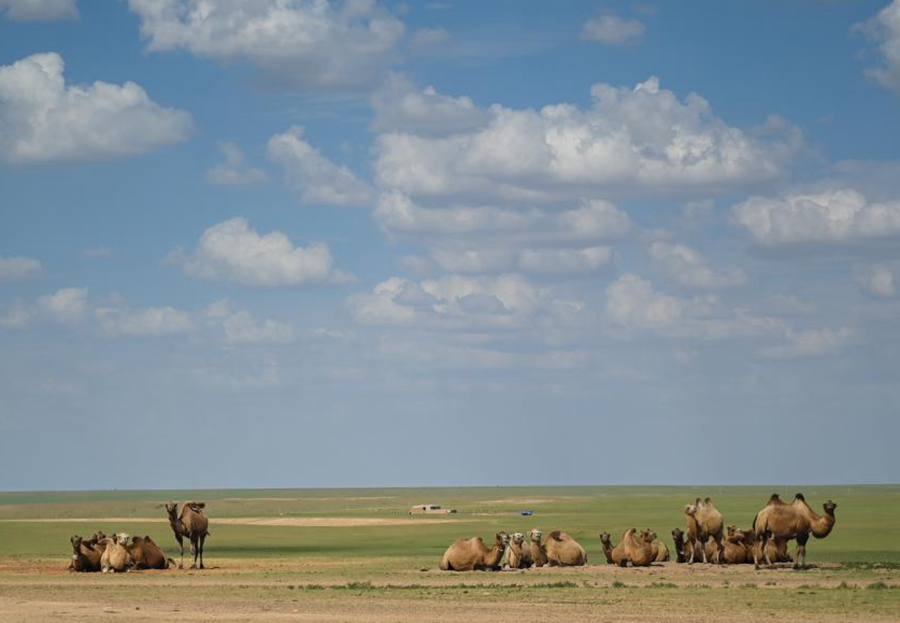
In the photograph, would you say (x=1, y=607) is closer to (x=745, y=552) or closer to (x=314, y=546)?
(x=745, y=552)

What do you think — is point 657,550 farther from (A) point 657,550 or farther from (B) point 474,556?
(B) point 474,556

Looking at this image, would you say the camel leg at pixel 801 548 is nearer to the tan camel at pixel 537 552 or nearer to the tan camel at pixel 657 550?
the tan camel at pixel 657 550

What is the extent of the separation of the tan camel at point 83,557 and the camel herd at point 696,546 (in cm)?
920

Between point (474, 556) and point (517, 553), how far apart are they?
1841mm

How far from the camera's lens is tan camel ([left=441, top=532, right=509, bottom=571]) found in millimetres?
40125

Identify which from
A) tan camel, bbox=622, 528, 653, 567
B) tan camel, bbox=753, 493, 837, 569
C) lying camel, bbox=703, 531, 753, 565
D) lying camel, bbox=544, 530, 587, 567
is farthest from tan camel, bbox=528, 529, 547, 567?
tan camel, bbox=753, 493, 837, 569

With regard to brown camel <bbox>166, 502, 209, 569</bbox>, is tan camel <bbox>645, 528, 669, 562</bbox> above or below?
below

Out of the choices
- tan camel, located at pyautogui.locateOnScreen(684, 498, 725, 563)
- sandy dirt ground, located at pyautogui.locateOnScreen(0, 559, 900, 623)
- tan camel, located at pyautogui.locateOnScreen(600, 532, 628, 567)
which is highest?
tan camel, located at pyautogui.locateOnScreen(684, 498, 725, 563)

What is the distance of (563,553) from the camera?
137 feet

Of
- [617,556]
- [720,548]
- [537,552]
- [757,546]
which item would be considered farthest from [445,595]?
[720,548]

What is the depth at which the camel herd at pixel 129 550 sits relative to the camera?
40.7 meters

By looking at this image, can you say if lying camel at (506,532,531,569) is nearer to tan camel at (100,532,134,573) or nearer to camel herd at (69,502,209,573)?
camel herd at (69,502,209,573)

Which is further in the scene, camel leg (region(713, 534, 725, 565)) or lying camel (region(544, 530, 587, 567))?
lying camel (region(544, 530, 587, 567))

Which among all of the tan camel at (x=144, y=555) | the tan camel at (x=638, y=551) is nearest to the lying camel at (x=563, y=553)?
the tan camel at (x=638, y=551)
